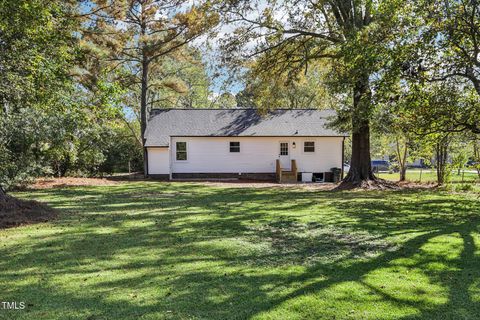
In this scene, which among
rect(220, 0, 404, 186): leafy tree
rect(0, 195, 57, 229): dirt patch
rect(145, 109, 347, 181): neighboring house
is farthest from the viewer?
rect(145, 109, 347, 181): neighboring house

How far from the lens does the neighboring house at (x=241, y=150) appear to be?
22875 millimetres

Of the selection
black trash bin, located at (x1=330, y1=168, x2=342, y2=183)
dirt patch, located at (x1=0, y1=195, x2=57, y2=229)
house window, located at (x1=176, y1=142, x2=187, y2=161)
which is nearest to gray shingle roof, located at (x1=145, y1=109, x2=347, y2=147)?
house window, located at (x1=176, y1=142, x2=187, y2=161)

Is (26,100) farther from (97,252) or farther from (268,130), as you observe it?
(268,130)

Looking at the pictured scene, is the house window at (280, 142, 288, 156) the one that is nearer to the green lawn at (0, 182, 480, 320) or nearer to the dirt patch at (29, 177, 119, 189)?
the dirt patch at (29, 177, 119, 189)

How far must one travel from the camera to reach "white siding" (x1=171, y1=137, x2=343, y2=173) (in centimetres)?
2295

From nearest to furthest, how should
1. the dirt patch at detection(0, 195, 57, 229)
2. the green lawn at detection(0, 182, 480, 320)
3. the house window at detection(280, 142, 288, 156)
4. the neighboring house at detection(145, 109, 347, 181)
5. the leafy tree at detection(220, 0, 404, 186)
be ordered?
the green lawn at detection(0, 182, 480, 320) < the dirt patch at detection(0, 195, 57, 229) < the leafy tree at detection(220, 0, 404, 186) < the neighboring house at detection(145, 109, 347, 181) < the house window at detection(280, 142, 288, 156)

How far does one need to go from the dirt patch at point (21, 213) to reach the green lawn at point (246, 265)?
45 cm

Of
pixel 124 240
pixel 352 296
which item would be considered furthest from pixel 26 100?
pixel 352 296

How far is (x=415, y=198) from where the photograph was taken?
42.7 ft

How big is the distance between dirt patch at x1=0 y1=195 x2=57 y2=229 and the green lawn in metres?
0.45

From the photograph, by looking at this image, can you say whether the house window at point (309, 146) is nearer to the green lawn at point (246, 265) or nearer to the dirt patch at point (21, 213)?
the green lawn at point (246, 265)

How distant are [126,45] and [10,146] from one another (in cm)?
1320

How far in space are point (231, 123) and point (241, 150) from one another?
2132mm

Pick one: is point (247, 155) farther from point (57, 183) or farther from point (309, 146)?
point (57, 183)
